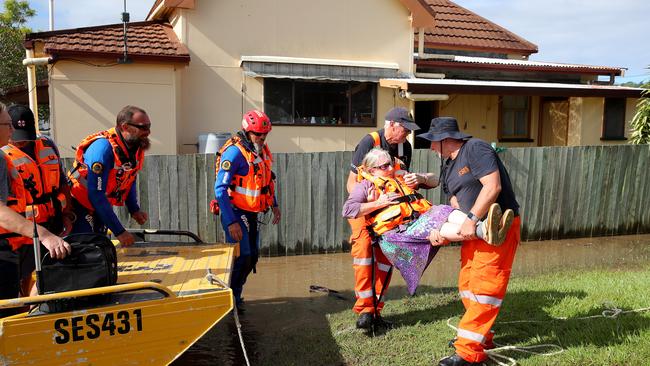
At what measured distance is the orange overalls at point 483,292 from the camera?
11.9 feet

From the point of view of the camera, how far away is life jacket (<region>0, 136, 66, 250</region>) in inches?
133

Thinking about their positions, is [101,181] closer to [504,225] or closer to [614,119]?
[504,225]

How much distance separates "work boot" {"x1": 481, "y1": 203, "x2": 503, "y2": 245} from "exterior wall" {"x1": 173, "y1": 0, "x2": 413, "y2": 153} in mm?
8712

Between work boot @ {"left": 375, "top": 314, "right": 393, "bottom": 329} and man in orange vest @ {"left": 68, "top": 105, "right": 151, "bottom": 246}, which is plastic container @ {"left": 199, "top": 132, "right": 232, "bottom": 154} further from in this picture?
work boot @ {"left": 375, "top": 314, "right": 393, "bottom": 329}

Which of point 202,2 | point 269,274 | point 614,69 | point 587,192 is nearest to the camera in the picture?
point 269,274

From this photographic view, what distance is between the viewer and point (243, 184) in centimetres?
493

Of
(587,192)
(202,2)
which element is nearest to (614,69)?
(587,192)

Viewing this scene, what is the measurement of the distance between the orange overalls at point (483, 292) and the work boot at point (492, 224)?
0.21m

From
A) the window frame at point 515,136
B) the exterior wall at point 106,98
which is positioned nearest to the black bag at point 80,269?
the exterior wall at point 106,98

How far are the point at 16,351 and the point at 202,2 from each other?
32.0 feet

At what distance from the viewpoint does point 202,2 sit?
11.1 meters

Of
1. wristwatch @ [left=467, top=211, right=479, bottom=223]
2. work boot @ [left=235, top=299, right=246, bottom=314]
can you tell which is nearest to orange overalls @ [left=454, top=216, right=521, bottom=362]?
wristwatch @ [left=467, top=211, right=479, bottom=223]

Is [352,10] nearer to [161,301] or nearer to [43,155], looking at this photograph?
[43,155]

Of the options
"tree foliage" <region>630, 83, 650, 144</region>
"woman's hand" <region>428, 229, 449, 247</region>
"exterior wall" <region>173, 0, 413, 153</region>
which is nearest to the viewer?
"woman's hand" <region>428, 229, 449, 247</region>
